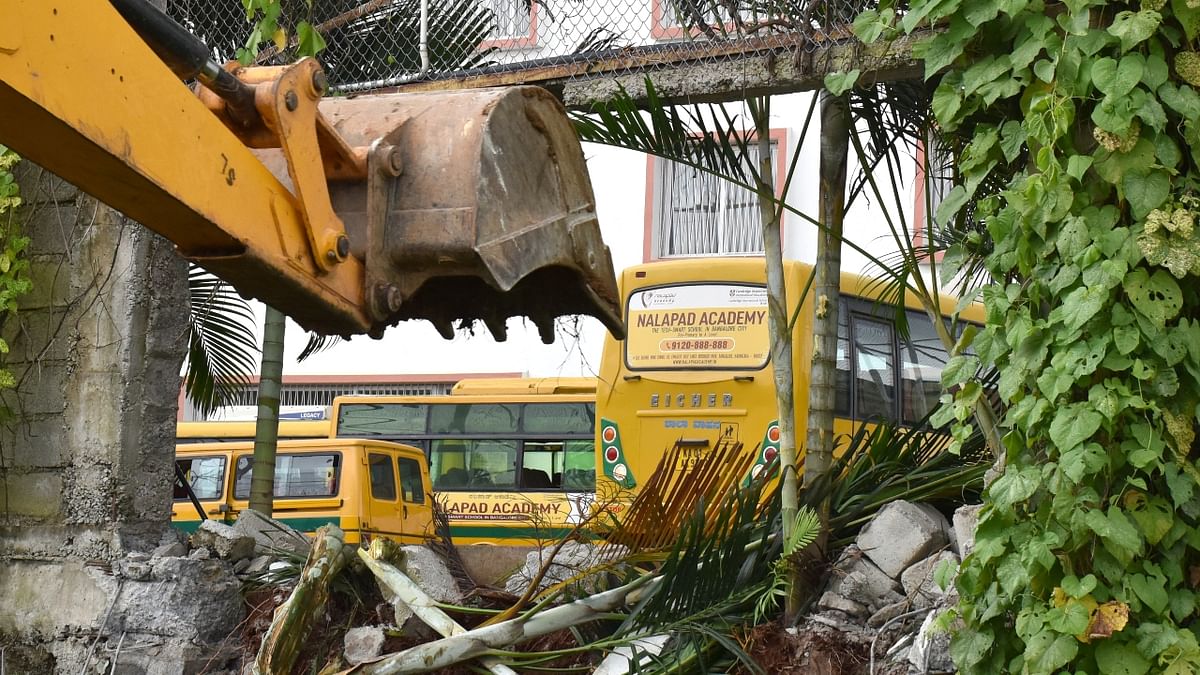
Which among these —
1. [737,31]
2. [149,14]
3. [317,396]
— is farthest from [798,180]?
[149,14]

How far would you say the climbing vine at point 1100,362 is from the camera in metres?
3.76

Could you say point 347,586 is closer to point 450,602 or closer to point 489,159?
point 450,602

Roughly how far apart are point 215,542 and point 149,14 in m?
3.41

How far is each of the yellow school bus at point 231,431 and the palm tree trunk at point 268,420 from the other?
26.9 ft

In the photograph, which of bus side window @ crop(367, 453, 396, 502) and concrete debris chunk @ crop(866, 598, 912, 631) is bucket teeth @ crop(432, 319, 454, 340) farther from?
bus side window @ crop(367, 453, 396, 502)

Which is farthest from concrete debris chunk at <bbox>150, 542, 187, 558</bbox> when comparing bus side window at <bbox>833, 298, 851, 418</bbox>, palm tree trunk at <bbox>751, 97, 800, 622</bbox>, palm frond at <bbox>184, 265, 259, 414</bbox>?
bus side window at <bbox>833, 298, 851, 418</bbox>

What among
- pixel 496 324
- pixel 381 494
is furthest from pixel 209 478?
pixel 496 324

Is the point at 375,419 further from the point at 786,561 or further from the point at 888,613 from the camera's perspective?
the point at 888,613

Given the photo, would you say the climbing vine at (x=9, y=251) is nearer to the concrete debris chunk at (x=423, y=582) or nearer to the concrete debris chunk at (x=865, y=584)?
the concrete debris chunk at (x=423, y=582)

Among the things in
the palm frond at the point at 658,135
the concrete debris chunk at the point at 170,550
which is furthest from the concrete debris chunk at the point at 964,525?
the concrete debris chunk at the point at 170,550

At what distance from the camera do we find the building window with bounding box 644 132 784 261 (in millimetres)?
16562

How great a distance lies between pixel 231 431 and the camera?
17.6m

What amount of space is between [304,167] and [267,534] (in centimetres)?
350

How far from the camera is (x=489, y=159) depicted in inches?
142
